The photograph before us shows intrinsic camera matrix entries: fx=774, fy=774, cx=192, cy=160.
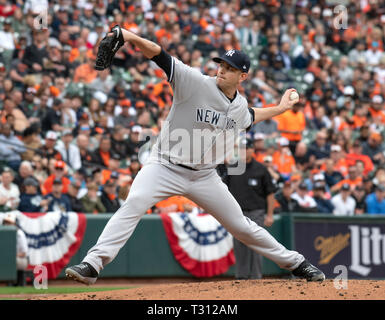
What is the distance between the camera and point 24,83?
14336mm

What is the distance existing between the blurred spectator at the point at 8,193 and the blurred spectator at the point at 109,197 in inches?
57.4

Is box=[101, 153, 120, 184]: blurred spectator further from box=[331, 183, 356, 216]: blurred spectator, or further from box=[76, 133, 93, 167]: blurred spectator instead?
box=[331, 183, 356, 216]: blurred spectator

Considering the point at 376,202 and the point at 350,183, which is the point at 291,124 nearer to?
the point at 350,183

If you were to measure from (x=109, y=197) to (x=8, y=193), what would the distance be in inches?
66.0

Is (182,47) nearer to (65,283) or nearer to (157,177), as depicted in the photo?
(65,283)

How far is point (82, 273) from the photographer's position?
19.9ft

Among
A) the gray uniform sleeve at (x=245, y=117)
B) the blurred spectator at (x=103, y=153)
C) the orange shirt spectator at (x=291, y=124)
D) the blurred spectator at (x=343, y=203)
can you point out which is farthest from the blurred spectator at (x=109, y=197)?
the gray uniform sleeve at (x=245, y=117)

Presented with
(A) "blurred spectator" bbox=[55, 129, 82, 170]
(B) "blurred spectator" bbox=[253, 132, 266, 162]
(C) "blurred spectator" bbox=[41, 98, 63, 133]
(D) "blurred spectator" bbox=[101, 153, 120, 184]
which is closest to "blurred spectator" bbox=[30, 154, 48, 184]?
(A) "blurred spectator" bbox=[55, 129, 82, 170]

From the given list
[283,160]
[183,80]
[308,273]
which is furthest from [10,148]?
[308,273]

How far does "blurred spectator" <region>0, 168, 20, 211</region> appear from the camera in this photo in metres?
11.4

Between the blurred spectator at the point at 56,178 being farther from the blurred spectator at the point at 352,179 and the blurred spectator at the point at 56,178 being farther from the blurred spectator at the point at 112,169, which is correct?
the blurred spectator at the point at 352,179

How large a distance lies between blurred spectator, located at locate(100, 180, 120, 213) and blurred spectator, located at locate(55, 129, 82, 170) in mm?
1008
